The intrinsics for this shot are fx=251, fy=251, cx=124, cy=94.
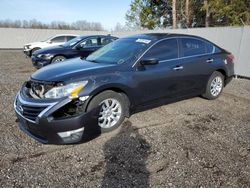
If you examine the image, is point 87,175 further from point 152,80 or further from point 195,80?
point 195,80

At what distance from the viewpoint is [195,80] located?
5.46 meters

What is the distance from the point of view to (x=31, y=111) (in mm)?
3625

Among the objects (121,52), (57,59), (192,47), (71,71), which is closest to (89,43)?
(57,59)

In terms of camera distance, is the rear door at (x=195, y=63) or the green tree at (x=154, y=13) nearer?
the rear door at (x=195, y=63)

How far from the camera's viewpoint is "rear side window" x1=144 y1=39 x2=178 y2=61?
15.4 ft

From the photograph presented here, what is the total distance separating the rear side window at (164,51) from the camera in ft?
15.4

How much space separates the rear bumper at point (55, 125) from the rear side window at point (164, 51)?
1.75m

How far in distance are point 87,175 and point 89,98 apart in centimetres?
115

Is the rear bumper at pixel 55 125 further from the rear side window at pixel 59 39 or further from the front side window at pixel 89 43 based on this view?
the rear side window at pixel 59 39

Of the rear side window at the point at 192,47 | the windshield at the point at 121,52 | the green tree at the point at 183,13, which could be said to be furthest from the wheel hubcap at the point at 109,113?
the green tree at the point at 183,13

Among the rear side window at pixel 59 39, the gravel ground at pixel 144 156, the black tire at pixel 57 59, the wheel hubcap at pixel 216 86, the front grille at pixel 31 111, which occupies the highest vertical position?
the rear side window at pixel 59 39

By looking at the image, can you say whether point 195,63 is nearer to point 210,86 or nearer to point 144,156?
point 210,86

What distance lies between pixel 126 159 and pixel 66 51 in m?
7.44

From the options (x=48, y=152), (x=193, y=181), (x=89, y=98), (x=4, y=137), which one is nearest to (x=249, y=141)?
(x=193, y=181)
